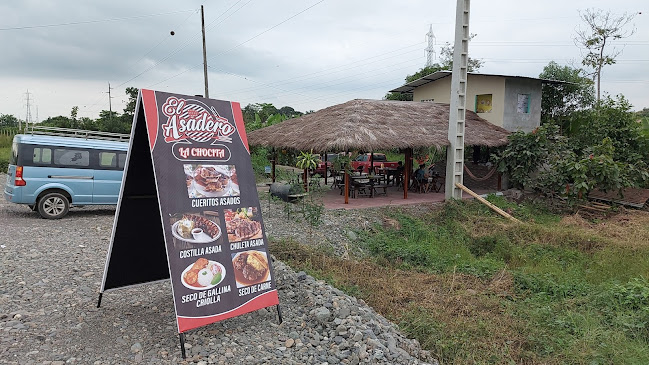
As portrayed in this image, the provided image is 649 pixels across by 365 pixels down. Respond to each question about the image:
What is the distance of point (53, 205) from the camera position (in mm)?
9359

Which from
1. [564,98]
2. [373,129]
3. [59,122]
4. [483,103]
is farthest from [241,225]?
[59,122]

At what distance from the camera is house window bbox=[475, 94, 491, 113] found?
17.1m

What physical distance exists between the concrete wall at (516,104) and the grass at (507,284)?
646 cm

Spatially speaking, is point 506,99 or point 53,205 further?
point 506,99

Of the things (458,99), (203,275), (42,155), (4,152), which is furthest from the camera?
(4,152)

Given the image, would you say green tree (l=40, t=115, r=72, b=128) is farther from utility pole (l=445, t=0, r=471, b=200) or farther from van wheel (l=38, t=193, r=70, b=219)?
utility pole (l=445, t=0, r=471, b=200)

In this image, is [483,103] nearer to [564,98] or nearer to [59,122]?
[564,98]

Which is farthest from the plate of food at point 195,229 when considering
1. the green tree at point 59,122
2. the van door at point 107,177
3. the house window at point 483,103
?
the green tree at point 59,122

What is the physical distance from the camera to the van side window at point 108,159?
9.68 meters

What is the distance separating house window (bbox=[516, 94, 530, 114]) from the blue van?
1445 centimetres

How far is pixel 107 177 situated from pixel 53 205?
1.23 meters

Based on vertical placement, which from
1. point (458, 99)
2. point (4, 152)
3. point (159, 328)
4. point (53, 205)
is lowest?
point (159, 328)

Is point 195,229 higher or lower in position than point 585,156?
lower

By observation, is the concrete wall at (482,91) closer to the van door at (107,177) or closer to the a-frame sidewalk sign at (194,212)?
the van door at (107,177)
